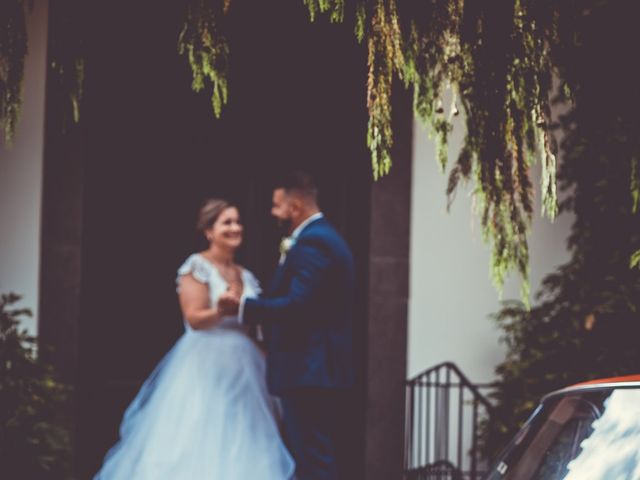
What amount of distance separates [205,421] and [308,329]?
2.91 feet

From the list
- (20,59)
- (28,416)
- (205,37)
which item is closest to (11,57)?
(20,59)

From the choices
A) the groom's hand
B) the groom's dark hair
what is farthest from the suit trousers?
the groom's dark hair

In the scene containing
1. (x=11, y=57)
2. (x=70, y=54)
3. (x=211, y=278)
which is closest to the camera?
(x=11, y=57)

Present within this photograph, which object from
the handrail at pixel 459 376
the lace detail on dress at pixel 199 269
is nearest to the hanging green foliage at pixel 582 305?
the handrail at pixel 459 376

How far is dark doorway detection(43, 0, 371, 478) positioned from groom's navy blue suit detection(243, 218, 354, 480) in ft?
5.93

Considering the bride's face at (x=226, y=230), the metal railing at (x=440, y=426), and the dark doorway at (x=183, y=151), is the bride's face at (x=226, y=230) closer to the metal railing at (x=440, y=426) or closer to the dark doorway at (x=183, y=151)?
the dark doorway at (x=183, y=151)

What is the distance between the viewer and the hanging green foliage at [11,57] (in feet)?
14.3

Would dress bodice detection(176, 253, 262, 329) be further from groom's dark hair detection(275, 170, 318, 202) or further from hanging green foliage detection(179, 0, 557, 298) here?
hanging green foliage detection(179, 0, 557, 298)

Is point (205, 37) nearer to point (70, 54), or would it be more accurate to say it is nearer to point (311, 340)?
point (70, 54)

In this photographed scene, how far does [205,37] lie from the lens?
436 centimetres

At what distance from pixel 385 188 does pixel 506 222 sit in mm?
4445

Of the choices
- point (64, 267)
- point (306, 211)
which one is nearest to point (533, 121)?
point (306, 211)

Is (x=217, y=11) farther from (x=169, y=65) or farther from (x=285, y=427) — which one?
(x=169, y=65)

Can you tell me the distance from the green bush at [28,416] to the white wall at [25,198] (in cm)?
122
